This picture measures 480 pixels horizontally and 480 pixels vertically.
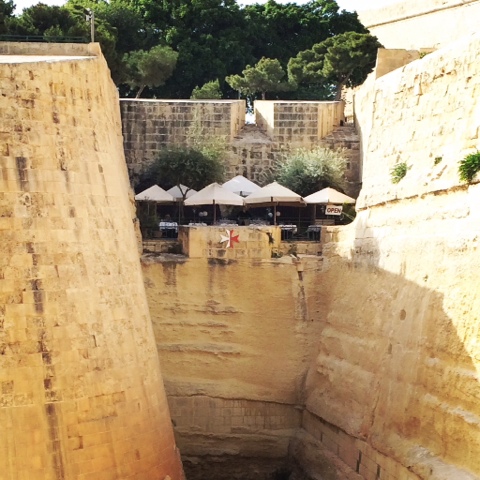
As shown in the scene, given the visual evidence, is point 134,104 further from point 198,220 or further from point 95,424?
point 95,424

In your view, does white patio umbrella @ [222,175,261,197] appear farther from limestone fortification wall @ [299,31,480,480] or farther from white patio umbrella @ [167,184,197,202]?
limestone fortification wall @ [299,31,480,480]

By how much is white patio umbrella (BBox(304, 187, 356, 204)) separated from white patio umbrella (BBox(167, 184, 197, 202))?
248 centimetres

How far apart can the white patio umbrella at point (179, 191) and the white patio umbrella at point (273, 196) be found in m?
1.52

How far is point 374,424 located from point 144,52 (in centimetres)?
1581

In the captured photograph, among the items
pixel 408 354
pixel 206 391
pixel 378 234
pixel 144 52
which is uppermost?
pixel 144 52

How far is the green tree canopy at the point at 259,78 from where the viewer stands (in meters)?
31.0

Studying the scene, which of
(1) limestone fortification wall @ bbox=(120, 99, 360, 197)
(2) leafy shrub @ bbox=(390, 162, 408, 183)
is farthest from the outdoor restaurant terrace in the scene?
(2) leafy shrub @ bbox=(390, 162, 408, 183)

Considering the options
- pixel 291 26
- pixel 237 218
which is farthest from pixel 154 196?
pixel 291 26

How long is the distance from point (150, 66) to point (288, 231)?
934 centimetres

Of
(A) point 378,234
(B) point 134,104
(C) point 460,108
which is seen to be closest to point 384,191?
(A) point 378,234

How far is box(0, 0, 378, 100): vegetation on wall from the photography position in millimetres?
31141

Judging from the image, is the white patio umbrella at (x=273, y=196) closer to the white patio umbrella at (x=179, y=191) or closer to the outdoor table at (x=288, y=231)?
the outdoor table at (x=288, y=231)

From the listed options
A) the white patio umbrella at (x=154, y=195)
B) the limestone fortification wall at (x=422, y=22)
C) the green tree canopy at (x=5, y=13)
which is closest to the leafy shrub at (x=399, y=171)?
the white patio umbrella at (x=154, y=195)

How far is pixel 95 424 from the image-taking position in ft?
50.6
